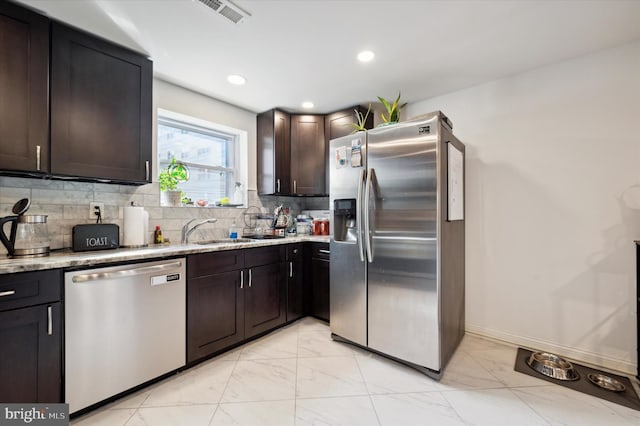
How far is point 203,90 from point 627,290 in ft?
13.0

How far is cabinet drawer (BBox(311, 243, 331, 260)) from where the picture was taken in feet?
9.42

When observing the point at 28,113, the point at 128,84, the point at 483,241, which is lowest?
the point at 483,241

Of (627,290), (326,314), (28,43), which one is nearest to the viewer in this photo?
(28,43)

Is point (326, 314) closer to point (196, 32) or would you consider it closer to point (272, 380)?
point (272, 380)

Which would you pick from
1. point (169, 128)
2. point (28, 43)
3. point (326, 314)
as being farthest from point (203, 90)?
point (326, 314)

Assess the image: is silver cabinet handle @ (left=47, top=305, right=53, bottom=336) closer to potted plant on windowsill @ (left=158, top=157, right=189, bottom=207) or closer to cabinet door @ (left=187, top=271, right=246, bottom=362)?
cabinet door @ (left=187, top=271, right=246, bottom=362)

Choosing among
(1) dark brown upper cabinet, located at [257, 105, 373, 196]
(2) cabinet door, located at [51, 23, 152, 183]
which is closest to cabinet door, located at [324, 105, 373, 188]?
(1) dark brown upper cabinet, located at [257, 105, 373, 196]

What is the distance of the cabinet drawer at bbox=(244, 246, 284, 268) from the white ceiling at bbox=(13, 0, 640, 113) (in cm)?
160

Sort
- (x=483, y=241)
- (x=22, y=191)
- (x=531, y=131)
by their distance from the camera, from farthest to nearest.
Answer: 1. (x=483, y=241)
2. (x=531, y=131)
3. (x=22, y=191)

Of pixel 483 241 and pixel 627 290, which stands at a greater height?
pixel 483 241

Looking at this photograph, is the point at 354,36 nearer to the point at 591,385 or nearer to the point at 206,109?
the point at 206,109

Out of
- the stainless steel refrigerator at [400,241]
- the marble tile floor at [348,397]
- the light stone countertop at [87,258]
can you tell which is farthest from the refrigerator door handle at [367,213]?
the light stone countertop at [87,258]

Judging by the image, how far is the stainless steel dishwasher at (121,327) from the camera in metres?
1.52

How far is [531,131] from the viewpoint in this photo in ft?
7.81
